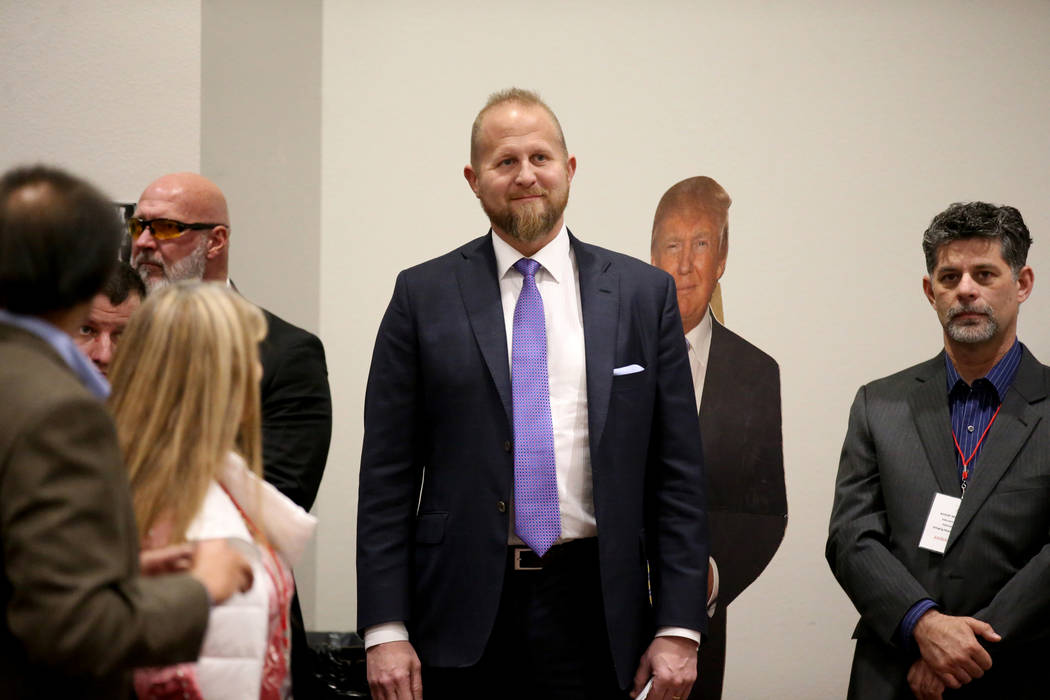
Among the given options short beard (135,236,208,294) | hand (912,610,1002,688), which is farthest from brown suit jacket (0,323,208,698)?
hand (912,610,1002,688)

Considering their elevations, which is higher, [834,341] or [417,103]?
[417,103]

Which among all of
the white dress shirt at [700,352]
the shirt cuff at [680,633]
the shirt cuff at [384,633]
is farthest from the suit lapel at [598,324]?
the white dress shirt at [700,352]

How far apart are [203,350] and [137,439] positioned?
16cm

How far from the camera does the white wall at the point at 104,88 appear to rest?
12.4 ft

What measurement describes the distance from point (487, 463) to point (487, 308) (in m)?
0.38

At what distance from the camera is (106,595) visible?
126 centimetres

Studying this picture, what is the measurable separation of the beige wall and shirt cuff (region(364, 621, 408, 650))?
6.16 ft

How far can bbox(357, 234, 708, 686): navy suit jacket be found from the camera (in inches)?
96.0

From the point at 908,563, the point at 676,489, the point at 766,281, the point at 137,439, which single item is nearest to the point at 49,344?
the point at 137,439

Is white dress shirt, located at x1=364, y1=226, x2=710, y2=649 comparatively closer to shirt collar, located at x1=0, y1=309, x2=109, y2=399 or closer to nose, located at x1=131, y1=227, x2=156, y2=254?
nose, located at x1=131, y1=227, x2=156, y2=254

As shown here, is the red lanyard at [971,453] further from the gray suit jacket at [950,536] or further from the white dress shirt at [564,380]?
the white dress shirt at [564,380]

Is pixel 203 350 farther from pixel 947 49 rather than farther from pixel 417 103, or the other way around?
pixel 947 49

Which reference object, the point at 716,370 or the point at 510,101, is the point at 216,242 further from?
the point at 716,370

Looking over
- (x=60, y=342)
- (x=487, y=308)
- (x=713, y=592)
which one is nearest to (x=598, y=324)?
(x=487, y=308)
